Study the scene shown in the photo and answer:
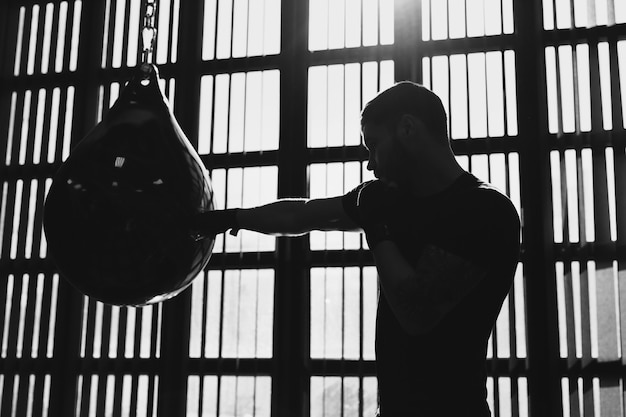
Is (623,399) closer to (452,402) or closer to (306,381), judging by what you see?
(306,381)

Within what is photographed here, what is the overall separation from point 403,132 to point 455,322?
412 millimetres

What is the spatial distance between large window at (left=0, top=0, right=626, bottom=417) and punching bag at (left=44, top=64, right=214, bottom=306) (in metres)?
1.70

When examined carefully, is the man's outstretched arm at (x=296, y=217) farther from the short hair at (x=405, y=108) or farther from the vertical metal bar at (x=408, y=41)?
the vertical metal bar at (x=408, y=41)

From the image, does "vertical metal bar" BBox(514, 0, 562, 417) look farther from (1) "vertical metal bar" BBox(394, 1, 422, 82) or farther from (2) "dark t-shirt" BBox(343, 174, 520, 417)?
(2) "dark t-shirt" BBox(343, 174, 520, 417)

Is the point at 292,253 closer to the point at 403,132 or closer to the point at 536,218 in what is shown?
the point at 536,218

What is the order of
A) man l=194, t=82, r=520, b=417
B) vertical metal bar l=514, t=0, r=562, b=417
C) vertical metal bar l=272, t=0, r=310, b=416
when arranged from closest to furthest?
man l=194, t=82, r=520, b=417 → vertical metal bar l=514, t=0, r=562, b=417 → vertical metal bar l=272, t=0, r=310, b=416

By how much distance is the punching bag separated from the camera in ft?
4.79

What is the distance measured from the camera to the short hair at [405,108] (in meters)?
1.48

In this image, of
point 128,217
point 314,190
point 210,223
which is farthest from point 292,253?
point 128,217

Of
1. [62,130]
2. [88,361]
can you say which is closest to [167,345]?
[88,361]

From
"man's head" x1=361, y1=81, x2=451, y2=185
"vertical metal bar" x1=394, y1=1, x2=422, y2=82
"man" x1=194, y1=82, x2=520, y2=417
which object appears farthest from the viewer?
"vertical metal bar" x1=394, y1=1, x2=422, y2=82

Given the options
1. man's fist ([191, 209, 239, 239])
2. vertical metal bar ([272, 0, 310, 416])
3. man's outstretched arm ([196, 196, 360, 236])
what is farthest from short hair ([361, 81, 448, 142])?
vertical metal bar ([272, 0, 310, 416])

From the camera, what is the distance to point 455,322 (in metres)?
1.40

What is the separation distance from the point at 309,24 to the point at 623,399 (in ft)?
7.33
